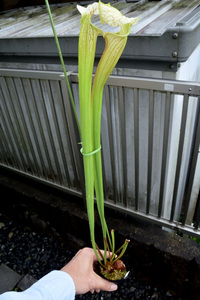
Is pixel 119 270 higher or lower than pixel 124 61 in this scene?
lower

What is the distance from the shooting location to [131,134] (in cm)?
159

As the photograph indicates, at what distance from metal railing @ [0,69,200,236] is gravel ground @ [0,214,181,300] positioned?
65 centimetres

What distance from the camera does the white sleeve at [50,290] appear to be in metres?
0.94

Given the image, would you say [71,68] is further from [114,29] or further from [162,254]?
[162,254]

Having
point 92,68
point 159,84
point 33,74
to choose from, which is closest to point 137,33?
point 159,84

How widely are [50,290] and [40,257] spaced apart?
1.34 metres

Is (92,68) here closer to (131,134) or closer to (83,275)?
(131,134)

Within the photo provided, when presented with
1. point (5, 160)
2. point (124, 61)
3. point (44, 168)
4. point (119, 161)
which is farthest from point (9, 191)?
point (124, 61)

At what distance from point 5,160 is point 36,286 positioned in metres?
1.63

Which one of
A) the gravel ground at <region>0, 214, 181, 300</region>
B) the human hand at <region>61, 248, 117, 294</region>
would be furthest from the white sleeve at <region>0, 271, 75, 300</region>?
the gravel ground at <region>0, 214, 181, 300</region>

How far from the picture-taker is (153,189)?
5.65 feet

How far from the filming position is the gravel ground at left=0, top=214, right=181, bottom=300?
1.90 meters

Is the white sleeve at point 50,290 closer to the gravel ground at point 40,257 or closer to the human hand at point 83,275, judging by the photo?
the human hand at point 83,275

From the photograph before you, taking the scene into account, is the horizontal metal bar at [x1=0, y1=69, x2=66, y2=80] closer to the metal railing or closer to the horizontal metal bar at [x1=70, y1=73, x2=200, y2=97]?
the metal railing
